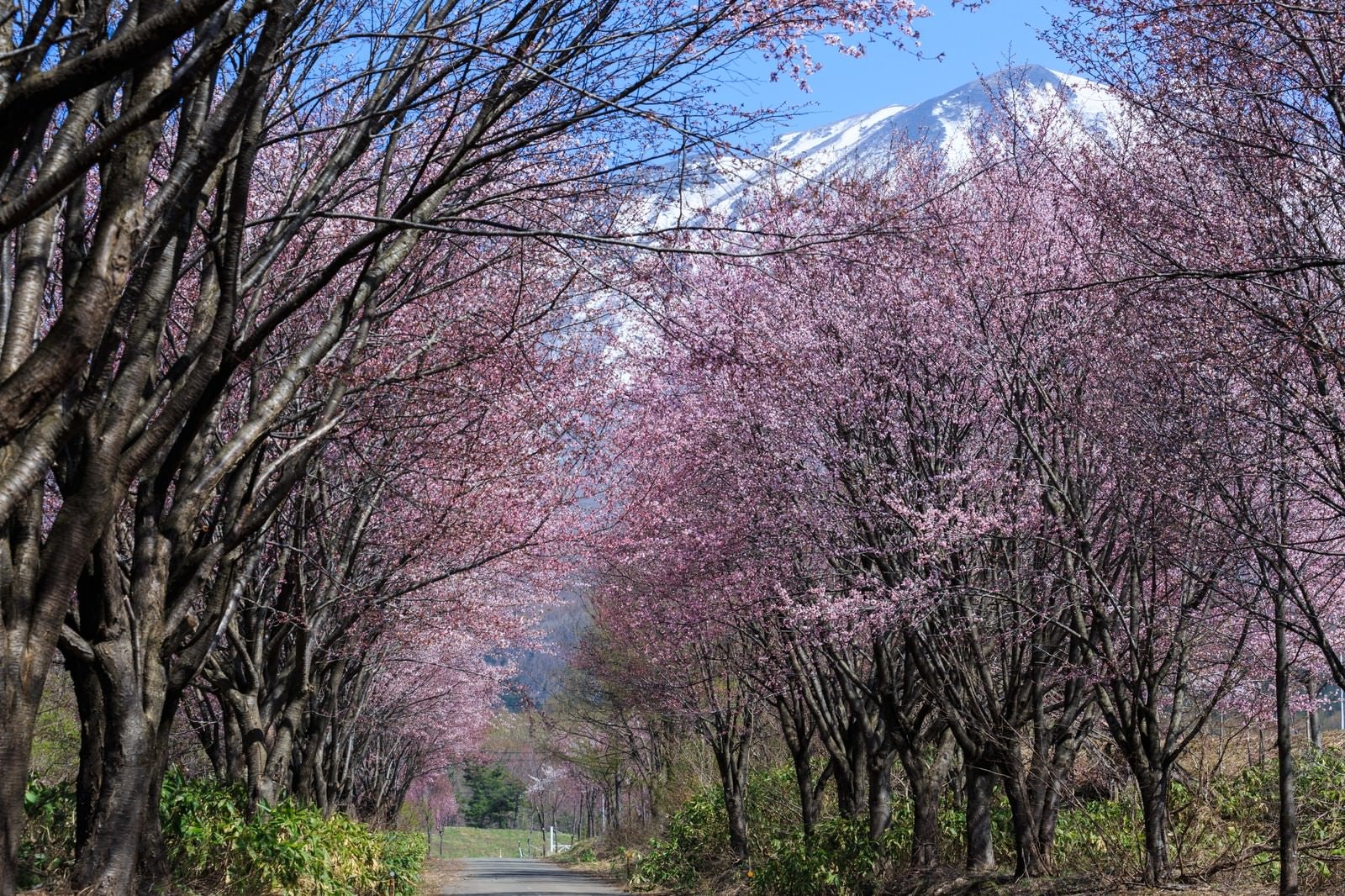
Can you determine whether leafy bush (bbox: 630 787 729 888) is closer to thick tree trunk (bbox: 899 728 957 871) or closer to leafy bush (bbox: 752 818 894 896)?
leafy bush (bbox: 752 818 894 896)

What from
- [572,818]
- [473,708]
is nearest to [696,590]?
[473,708]

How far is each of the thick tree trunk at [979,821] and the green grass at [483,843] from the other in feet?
210

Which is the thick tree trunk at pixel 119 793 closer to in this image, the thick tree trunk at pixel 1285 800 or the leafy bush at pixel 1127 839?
the thick tree trunk at pixel 1285 800

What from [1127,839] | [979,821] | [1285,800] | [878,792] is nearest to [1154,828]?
[1285,800]

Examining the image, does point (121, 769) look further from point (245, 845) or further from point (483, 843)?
point (483, 843)

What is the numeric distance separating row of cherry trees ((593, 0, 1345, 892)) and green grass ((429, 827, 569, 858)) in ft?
208

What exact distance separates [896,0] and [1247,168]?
2.79 m

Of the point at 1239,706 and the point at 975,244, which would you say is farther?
the point at 1239,706

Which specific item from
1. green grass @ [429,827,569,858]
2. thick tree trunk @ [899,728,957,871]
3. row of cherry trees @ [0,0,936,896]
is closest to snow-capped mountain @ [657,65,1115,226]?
row of cherry trees @ [0,0,936,896]

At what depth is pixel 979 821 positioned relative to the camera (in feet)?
42.6

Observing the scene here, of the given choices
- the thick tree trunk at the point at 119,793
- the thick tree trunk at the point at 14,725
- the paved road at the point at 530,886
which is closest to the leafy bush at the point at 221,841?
the thick tree trunk at the point at 119,793

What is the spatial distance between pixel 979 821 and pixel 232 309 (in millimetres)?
10085

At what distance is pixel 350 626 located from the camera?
13.9 meters

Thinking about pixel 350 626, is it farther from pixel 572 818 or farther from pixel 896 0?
pixel 572 818
